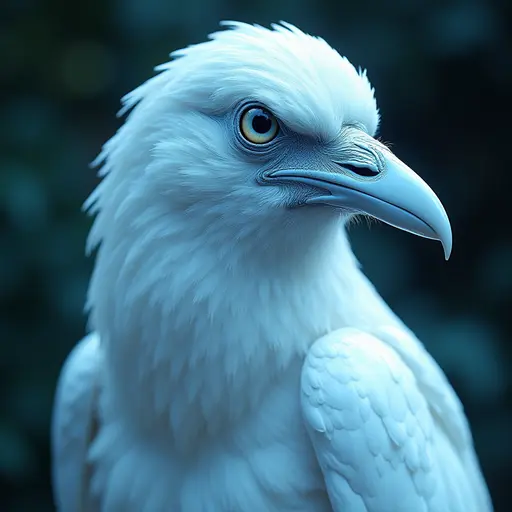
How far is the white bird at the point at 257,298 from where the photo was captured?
1.53 metres

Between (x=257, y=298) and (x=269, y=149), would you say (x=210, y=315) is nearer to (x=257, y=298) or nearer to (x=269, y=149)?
(x=257, y=298)

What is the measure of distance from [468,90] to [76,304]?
1699 millimetres

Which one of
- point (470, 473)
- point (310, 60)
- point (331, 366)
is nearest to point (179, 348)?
point (331, 366)

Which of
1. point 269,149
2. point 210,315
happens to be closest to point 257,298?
point 210,315

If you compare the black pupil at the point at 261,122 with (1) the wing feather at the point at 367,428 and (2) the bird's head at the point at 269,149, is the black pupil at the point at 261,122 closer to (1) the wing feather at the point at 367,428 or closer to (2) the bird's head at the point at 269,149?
(2) the bird's head at the point at 269,149

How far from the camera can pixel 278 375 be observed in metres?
1.68

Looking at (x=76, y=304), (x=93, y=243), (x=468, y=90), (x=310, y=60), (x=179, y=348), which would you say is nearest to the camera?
(x=310, y=60)

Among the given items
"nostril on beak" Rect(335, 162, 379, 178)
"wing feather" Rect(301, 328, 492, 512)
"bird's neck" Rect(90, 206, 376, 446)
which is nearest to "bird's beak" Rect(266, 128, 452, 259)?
"nostril on beak" Rect(335, 162, 379, 178)

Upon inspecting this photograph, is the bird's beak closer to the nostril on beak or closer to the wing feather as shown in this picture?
the nostril on beak

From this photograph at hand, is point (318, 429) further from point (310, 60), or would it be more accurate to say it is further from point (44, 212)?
point (44, 212)

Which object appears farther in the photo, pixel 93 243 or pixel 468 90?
pixel 468 90

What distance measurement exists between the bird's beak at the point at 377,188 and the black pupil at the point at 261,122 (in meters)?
0.09

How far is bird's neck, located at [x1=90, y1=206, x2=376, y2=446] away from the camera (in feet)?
5.23

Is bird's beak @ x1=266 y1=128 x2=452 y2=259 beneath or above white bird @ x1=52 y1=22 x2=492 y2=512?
above
